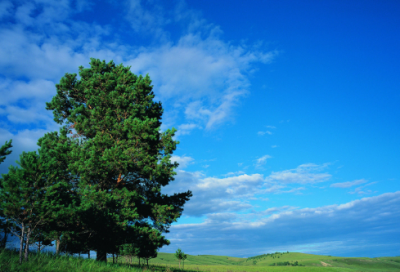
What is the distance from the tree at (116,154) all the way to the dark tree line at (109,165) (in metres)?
0.06

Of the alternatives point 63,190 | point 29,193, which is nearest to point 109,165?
point 63,190

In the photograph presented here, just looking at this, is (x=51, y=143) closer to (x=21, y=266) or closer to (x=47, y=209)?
(x=47, y=209)

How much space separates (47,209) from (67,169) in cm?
883

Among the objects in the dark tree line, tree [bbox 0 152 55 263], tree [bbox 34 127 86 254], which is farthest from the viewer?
the dark tree line

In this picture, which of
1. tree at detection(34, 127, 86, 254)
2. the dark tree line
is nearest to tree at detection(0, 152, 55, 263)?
tree at detection(34, 127, 86, 254)

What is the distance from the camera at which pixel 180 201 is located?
2164 centimetres

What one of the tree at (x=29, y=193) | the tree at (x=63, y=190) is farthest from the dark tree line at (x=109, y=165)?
the tree at (x=29, y=193)

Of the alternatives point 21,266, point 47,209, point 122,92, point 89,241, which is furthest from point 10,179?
point 122,92

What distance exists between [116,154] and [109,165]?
121 centimetres

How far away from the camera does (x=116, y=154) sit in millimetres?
16641

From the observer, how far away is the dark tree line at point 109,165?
16078 mm

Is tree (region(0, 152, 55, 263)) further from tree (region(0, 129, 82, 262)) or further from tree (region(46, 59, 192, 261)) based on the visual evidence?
tree (region(46, 59, 192, 261))

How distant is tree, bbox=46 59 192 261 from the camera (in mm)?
16578

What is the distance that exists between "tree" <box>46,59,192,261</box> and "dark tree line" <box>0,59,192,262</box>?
0.06m
